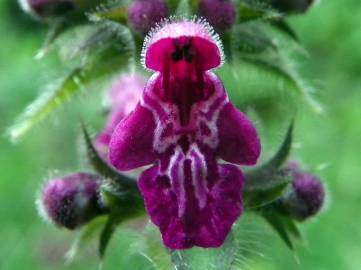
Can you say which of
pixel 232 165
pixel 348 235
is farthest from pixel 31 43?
pixel 232 165

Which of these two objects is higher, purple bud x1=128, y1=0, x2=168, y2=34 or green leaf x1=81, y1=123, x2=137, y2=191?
purple bud x1=128, y1=0, x2=168, y2=34

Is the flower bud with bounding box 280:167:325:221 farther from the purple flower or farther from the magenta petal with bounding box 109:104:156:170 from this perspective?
the magenta petal with bounding box 109:104:156:170

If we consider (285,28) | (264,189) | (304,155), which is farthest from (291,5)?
(304,155)

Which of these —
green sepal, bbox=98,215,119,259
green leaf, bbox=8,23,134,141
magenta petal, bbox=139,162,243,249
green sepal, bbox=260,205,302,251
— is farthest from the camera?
green leaf, bbox=8,23,134,141

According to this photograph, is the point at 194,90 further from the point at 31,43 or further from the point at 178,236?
the point at 31,43

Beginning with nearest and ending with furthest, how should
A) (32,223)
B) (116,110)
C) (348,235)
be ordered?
1. (116,110)
2. (348,235)
3. (32,223)

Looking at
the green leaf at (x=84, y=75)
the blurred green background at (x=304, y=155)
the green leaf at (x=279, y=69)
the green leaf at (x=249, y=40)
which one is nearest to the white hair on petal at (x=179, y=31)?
the green leaf at (x=249, y=40)

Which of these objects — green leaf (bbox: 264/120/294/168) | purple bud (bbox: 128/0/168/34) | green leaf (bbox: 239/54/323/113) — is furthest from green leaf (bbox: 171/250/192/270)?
green leaf (bbox: 239/54/323/113)

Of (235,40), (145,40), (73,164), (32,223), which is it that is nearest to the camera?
(145,40)
